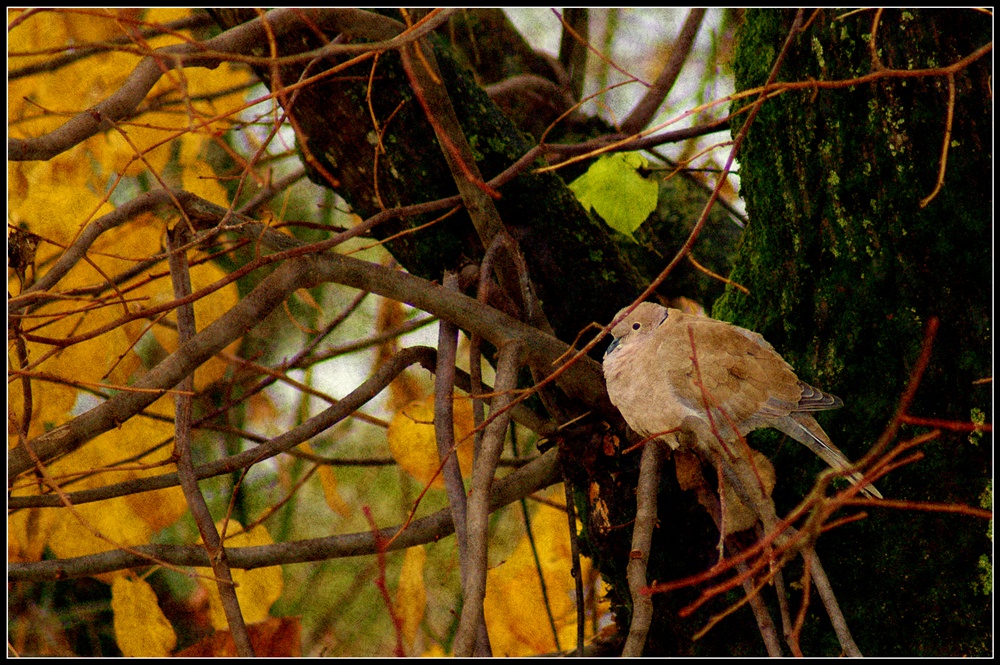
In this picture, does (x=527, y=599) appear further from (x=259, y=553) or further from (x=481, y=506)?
(x=481, y=506)

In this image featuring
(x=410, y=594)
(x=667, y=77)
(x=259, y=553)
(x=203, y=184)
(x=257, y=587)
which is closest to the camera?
(x=259, y=553)

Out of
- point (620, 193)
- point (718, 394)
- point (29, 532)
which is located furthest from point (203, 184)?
point (718, 394)

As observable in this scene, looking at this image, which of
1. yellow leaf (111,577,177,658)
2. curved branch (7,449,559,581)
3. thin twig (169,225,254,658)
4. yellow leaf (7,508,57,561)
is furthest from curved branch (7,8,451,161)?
yellow leaf (7,508,57,561)

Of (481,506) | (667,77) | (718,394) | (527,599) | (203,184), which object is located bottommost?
(527,599)

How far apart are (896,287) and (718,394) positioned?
316 millimetres

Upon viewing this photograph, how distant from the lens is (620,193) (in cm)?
181

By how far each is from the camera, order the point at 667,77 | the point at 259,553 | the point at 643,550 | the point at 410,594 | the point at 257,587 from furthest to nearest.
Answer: the point at 667,77, the point at 410,594, the point at 257,587, the point at 259,553, the point at 643,550

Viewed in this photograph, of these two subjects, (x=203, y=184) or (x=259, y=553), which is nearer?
(x=259, y=553)

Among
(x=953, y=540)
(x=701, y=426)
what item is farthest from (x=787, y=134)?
(x=953, y=540)

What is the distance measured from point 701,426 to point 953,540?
414 millimetres

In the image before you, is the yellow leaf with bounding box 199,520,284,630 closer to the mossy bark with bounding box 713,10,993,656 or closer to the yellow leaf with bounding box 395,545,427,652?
the yellow leaf with bounding box 395,545,427,652

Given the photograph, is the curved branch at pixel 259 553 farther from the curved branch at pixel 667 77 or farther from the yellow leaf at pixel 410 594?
the curved branch at pixel 667 77

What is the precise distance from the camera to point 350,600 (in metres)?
2.91

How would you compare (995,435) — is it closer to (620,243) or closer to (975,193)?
(975,193)
